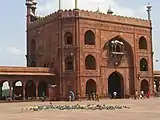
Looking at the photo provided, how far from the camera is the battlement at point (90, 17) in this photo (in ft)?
138

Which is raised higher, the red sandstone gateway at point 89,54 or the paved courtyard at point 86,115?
the red sandstone gateway at point 89,54

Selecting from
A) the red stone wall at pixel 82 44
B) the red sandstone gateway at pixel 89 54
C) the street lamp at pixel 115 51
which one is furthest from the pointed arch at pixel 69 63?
the street lamp at pixel 115 51

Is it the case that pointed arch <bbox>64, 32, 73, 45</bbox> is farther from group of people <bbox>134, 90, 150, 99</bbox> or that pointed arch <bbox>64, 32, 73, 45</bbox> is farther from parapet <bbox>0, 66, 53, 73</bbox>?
group of people <bbox>134, 90, 150, 99</bbox>

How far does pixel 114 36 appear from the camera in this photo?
44.7 metres

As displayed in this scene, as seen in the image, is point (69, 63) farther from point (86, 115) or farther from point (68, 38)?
point (86, 115)

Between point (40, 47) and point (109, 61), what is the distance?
9553 millimetres

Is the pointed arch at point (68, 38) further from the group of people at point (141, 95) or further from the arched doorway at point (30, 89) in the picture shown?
the group of people at point (141, 95)

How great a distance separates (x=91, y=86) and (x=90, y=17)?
28.0 ft

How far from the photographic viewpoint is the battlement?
4197 centimetres

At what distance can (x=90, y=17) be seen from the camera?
42594 millimetres

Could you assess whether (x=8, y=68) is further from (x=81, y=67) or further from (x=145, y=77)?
(x=145, y=77)

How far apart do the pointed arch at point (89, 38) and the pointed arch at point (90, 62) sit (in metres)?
1.80

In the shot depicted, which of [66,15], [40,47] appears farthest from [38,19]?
[66,15]

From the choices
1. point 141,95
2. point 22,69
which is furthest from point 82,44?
point 141,95
